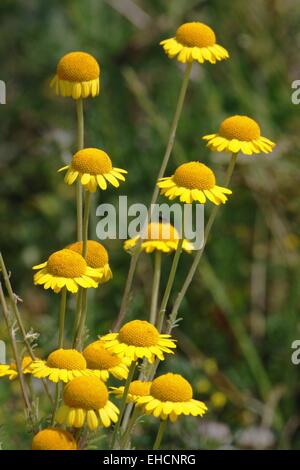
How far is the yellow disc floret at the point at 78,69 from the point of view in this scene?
1159 millimetres

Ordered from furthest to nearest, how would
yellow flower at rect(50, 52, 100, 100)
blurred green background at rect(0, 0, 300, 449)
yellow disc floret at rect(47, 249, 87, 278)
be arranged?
blurred green background at rect(0, 0, 300, 449), yellow flower at rect(50, 52, 100, 100), yellow disc floret at rect(47, 249, 87, 278)

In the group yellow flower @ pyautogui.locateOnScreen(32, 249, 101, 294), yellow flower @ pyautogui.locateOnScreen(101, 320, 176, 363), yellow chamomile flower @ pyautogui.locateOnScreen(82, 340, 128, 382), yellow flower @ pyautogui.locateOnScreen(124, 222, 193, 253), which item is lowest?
yellow chamomile flower @ pyautogui.locateOnScreen(82, 340, 128, 382)

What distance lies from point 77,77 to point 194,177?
202 mm

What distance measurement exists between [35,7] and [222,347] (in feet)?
4.88

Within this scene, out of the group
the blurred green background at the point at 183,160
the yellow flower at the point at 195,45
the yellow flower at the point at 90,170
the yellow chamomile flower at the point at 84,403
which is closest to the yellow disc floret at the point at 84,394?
the yellow chamomile flower at the point at 84,403

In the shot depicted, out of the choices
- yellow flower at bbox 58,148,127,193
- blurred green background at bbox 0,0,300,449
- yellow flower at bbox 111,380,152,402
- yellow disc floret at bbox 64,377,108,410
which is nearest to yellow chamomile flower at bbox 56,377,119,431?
yellow disc floret at bbox 64,377,108,410

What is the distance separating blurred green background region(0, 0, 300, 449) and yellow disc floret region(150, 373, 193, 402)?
0.74 m

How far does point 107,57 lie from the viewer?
3.00 m

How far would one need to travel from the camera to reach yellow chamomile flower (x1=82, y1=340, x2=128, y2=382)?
1064 mm

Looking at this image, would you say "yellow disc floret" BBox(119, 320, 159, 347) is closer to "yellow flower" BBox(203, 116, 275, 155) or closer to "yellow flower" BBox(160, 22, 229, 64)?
"yellow flower" BBox(203, 116, 275, 155)

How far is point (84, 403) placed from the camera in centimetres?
95

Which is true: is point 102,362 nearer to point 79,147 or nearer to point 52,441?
point 52,441

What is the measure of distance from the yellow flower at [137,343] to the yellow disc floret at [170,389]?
0.03m

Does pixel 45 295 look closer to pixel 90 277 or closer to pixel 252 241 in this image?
pixel 252 241
